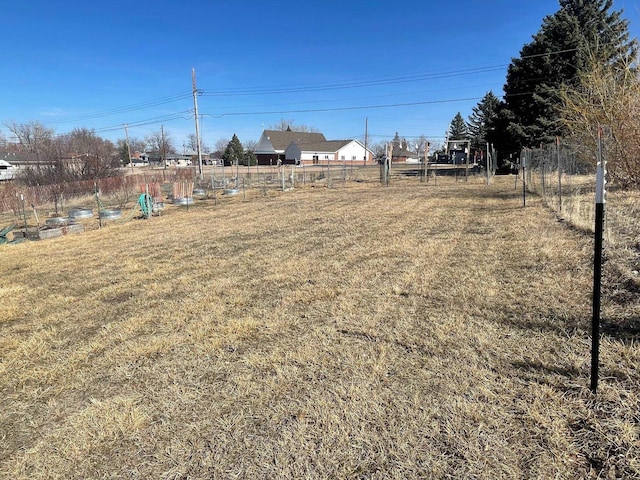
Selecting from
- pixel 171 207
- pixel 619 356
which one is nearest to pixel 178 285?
pixel 619 356

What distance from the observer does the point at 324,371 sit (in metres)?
2.95

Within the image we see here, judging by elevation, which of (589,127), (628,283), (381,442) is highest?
(589,127)

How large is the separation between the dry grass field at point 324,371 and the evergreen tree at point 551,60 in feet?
69.5

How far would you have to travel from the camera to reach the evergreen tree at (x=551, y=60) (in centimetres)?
2325

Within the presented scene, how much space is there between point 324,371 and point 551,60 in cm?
2793

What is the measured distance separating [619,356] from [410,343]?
1.50 metres

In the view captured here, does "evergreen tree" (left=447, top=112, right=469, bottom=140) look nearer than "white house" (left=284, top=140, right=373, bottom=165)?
No

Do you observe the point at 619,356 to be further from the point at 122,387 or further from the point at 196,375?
the point at 122,387

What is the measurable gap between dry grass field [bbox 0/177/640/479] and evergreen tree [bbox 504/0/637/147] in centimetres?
2119

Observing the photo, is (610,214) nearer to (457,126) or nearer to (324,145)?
(324,145)

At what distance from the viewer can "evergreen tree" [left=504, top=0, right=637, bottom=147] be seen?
915 inches

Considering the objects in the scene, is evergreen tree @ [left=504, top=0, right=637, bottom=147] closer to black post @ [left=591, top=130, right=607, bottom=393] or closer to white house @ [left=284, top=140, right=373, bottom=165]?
black post @ [left=591, top=130, right=607, bottom=393]

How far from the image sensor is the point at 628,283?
4164 mm

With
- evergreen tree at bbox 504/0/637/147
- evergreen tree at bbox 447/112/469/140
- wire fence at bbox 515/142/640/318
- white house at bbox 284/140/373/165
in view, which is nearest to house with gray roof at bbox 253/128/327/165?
white house at bbox 284/140/373/165
